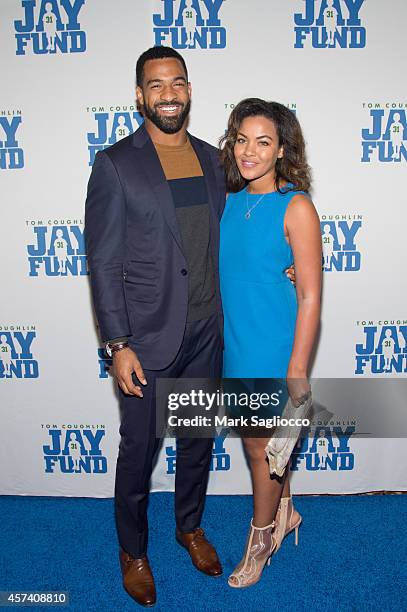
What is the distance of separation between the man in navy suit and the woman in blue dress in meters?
0.11

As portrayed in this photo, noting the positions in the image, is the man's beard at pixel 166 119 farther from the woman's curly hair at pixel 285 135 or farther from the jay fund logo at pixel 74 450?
the jay fund logo at pixel 74 450

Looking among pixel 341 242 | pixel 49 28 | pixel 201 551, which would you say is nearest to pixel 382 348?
pixel 341 242

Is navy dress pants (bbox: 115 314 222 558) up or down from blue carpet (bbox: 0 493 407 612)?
up

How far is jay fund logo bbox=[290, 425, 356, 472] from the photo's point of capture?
10.4 feet

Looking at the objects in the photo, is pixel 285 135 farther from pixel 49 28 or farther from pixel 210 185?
pixel 49 28

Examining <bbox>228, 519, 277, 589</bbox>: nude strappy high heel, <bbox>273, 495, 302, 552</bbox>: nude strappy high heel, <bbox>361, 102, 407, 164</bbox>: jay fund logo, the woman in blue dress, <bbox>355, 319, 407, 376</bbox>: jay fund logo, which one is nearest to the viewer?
the woman in blue dress

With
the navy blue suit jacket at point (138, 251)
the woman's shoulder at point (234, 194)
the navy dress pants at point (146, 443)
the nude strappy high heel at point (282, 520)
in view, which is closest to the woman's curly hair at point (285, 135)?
the woman's shoulder at point (234, 194)

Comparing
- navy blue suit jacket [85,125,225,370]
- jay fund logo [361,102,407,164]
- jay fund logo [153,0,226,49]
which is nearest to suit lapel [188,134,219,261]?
navy blue suit jacket [85,125,225,370]

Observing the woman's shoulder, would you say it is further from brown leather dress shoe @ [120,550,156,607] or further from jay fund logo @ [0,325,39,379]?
brown leather dress shoe @ [120,550,156,607]

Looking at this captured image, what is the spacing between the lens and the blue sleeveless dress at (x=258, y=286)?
211cm

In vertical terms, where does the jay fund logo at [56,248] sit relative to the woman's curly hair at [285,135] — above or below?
below

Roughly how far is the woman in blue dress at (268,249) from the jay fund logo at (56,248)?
971 mm

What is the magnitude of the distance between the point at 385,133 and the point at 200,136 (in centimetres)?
92

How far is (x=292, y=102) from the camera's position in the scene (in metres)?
2.76
